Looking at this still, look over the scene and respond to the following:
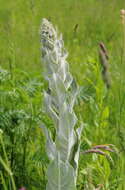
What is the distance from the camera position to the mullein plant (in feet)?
5.02

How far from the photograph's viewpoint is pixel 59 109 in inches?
62.6

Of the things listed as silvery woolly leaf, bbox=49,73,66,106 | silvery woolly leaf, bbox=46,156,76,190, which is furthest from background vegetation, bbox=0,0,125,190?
silvery woolly leaf, bbox=49,73,66,106

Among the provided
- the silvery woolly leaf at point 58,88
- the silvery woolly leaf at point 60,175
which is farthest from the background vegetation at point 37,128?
the silvery woolly leaf at point 58,88

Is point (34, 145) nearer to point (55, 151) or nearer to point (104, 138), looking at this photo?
point (104, 138)

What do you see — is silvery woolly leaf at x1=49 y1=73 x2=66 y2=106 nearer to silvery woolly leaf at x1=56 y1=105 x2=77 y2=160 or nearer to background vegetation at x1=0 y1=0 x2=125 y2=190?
silvery woolly leaf at x1=56 y1=105 x2=77 y2=160

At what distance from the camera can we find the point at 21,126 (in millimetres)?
2191

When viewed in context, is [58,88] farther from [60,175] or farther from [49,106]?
[60,175]

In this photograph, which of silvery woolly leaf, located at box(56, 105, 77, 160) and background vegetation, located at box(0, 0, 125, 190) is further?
background vegetation, located at box(0, 0, 125, 190)

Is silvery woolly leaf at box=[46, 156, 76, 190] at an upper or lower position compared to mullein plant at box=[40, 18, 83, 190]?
lower

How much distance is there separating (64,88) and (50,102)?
8 centimetres

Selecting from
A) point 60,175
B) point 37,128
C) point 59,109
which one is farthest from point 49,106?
point 37,128

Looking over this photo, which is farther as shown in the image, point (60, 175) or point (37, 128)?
point (37, 128)

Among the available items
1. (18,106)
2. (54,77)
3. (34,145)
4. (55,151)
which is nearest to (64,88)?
(54,77)

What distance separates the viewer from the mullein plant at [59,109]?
153 cm
